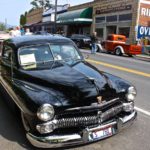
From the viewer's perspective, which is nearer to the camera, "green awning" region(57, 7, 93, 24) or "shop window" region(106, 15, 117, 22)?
"shop window" region(106, 15, 117, 22)

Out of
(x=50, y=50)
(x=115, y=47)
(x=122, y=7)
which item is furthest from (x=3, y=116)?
(x=122, y=7)

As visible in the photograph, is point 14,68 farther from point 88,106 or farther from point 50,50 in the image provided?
point 88,106

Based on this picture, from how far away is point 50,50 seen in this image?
19.3 feet

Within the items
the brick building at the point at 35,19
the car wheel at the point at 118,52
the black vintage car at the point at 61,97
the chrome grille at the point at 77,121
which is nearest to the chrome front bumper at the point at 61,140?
the black vintage car at the point at 61,97

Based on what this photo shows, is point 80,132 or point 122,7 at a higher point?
point 122,7

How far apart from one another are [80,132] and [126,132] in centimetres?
116

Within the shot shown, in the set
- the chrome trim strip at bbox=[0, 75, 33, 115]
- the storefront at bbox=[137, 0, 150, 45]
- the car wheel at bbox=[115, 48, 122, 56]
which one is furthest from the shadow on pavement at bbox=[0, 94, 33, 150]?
the storefront at bbox=[137, 0, 150, 45]

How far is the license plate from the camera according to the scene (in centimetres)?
421

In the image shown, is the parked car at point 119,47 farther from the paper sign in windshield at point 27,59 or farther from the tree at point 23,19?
the tree at point 23,19

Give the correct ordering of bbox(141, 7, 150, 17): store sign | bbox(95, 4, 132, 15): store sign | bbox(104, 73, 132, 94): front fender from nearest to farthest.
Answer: bbox(104, 73, 132, 94): front fender → bbox(141, 7, 150, 17): store sign → bbox(95, 4, 132, 15): store sign

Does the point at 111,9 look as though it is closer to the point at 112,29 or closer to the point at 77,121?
the point at 112,29

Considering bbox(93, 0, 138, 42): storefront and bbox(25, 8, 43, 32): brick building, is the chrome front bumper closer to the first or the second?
bbox(93, 0, 138, 42): storefront

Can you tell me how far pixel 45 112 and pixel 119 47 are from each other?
19.2m

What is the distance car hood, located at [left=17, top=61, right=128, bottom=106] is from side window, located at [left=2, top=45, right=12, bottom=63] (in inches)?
38.7
